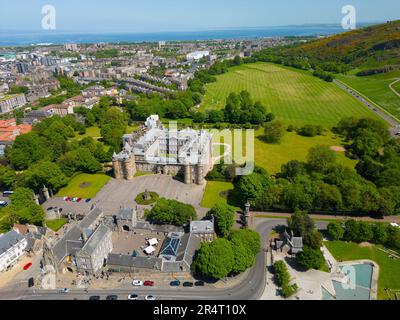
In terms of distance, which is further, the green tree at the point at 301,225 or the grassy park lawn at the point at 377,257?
the green tree at the point at 301,225

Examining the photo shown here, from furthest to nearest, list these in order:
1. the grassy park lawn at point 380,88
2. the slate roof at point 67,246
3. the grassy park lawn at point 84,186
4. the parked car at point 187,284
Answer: the grassy park lawn at point 380,88
the grassy park lawn at point 84,186
the slate roof at point 67,246
the parked car at point 187,284

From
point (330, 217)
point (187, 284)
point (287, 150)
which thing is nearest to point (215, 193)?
point (330, 217)

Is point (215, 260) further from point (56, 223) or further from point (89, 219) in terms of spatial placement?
point (56, 223)

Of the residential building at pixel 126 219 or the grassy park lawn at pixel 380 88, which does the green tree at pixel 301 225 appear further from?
the grassy park lawn at pixel 380 88

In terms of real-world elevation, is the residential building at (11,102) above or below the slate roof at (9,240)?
above

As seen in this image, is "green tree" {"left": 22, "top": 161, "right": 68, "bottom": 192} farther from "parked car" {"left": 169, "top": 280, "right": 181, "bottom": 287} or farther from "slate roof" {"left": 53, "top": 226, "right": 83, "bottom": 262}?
"parked car" {"left": 169, "top": 280, "right": 181, "bottom": 287}

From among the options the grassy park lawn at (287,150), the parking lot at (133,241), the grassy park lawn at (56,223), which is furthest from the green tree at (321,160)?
the grassy park lawn at (56,223)
